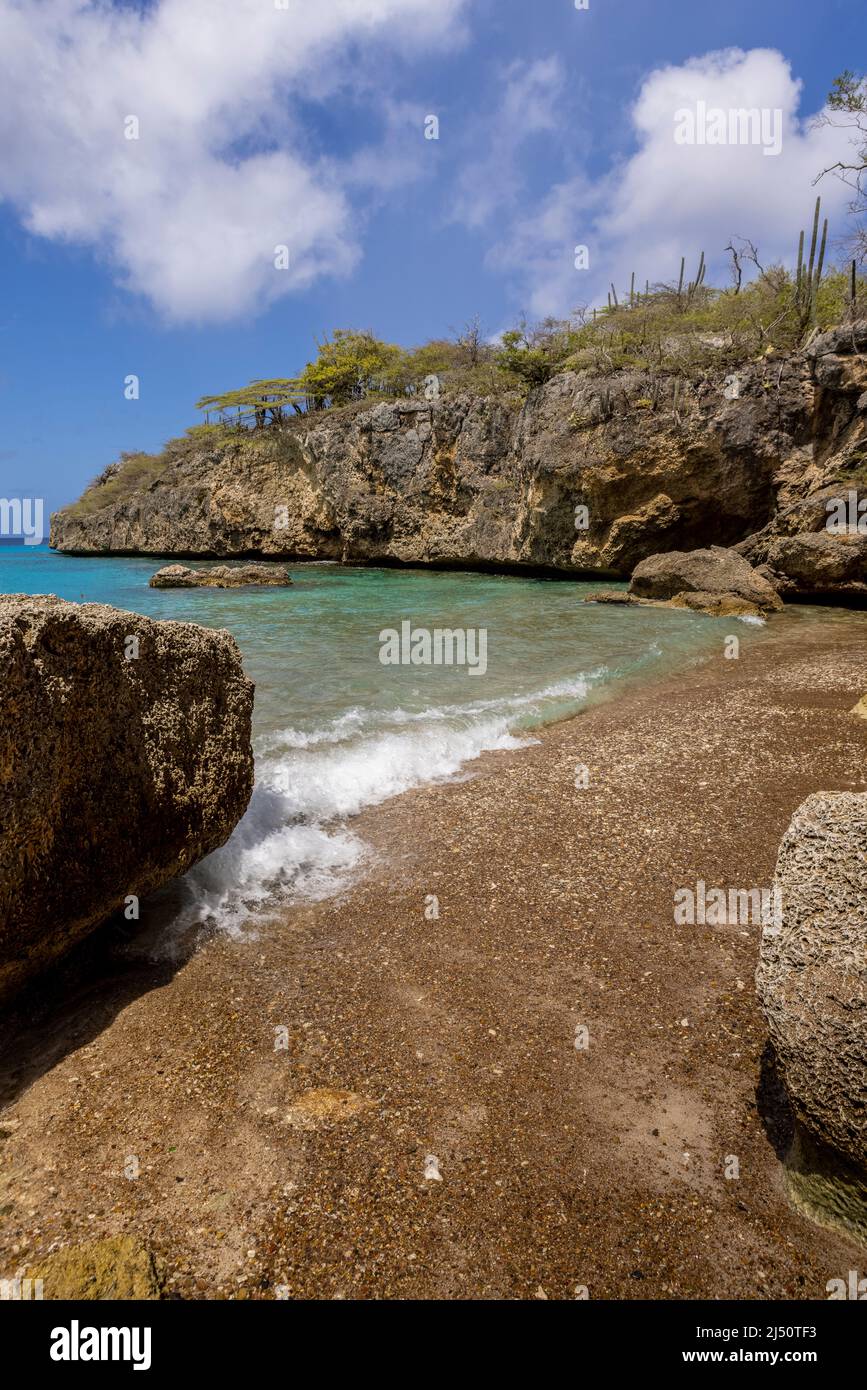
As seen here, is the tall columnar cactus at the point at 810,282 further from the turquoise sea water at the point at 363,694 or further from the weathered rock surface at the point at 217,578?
the weathered rock surface at the point at 217,578

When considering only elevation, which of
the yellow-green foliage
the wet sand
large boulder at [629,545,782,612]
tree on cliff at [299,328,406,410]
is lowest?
the wet sand

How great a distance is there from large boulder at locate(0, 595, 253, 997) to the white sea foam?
47cm

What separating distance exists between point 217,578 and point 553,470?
58.2 ft

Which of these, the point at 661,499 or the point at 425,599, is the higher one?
the point at 661,499

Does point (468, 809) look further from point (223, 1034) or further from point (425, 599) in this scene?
point (425, 599)

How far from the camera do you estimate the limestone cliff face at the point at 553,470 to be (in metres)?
27.4

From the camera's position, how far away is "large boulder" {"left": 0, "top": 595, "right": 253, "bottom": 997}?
152 inches

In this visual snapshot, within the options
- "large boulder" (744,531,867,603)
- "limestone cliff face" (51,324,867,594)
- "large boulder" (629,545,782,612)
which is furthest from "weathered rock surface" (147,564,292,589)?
"large boulder" (744,531,867,603)

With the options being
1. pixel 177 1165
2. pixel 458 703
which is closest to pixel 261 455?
pixel 458 703

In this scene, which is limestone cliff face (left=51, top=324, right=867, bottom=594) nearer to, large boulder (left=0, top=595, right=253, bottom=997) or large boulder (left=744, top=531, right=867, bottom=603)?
large boulder (left=744, top=531, right=867, bottom=603)

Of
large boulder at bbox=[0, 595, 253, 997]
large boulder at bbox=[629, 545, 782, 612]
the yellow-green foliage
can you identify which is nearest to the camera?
large boulder at bbox=[0, 595, 253, 997]

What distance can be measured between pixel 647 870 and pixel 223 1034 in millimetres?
3745

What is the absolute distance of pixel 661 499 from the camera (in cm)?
3056
